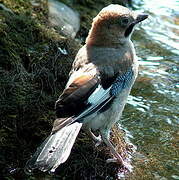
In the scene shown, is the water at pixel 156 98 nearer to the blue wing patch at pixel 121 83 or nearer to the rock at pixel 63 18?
the blue wing patch at pixel 121 83

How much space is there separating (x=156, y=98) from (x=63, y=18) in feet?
6.09

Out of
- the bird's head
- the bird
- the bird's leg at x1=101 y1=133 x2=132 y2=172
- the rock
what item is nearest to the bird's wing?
the bird

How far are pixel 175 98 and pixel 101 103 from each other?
262cm

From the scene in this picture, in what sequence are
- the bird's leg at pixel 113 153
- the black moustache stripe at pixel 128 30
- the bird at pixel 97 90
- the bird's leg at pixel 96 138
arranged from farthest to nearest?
the black moustache stripe at pixel 128 30, the bird's leg at pixel 96 138, the bird's leg at pixel 113 153, the bird at pixel 97 90

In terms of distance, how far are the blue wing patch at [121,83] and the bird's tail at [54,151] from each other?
0.58 m

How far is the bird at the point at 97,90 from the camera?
4.62 metres

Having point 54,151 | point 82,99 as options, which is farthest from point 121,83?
point 54,151

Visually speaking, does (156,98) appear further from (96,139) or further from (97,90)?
(97,90)

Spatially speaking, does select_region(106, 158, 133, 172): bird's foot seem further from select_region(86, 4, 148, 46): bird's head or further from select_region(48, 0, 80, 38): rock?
select_region(48, 0, 80, 38): rock

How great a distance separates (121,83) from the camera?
520 cm

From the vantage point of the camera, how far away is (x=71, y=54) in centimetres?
664

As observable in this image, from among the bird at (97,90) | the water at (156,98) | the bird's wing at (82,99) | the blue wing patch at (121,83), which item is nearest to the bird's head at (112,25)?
the bird at (97,90)

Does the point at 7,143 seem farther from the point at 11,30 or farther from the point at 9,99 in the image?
the point at 11,30

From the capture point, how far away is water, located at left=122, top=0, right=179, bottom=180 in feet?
19.4
